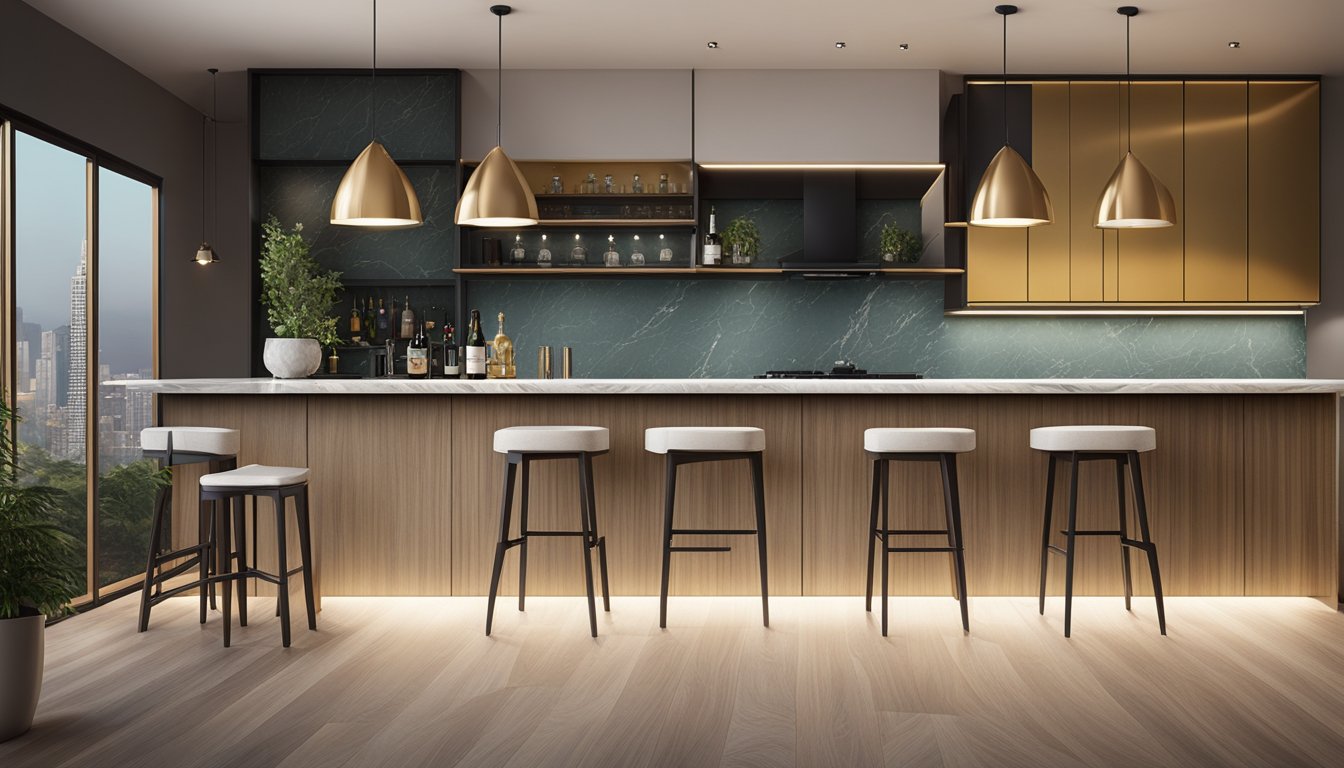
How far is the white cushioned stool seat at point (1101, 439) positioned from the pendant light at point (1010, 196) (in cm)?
108

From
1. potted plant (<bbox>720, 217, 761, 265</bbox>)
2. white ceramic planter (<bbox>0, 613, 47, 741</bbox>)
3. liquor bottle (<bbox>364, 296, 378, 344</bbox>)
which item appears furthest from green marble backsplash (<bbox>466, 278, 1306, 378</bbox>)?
white ceramic planter (<bbox>0, 613, 47, 741</bbox>)

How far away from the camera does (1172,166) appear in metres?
5.58

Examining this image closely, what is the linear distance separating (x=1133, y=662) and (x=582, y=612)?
200 cm

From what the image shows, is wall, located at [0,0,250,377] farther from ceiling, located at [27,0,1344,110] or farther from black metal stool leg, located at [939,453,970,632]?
black metal stool leg, located at [939,453,970,632]

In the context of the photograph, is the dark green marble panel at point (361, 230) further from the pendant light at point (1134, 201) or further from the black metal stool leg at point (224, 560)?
the pendant light at point (1134, 201)

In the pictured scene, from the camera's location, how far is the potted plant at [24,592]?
2.52 m

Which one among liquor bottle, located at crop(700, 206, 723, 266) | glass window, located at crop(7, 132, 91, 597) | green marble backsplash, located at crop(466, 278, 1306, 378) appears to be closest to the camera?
glass window, located at crop(7, 132, 91, 597)

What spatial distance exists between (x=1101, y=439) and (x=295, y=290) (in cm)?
409

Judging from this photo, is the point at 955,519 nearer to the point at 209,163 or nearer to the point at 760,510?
the point at 760,510

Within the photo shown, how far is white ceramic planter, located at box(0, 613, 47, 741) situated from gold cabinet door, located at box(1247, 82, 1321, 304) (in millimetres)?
6057

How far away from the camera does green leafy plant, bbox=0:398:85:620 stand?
8.43 ft

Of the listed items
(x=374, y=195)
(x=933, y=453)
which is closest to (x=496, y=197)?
(x=374, y=195)

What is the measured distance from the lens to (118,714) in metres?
2.69

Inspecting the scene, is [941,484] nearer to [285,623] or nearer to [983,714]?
[983,714]
